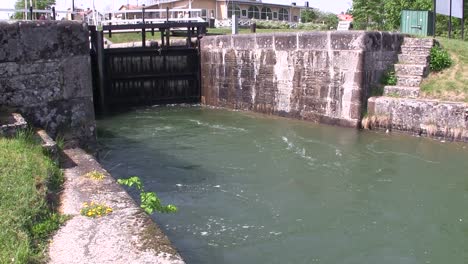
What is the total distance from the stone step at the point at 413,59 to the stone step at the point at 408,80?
45 centimetres

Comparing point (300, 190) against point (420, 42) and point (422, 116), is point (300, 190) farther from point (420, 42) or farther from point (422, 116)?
point (420, 42)

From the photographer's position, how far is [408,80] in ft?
36.9

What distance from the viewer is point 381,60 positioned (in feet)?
37.5

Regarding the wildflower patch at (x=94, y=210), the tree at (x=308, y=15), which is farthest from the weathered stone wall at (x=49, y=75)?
the tree at (x=308, y=15)

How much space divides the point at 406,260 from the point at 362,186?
2.40m

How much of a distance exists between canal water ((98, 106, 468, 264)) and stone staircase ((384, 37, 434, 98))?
3.99 feet

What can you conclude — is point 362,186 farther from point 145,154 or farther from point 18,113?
point 18,113

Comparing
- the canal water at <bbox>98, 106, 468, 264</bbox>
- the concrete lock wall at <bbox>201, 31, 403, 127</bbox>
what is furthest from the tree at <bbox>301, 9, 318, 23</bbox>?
the canal water at <bbox>98, 106, 468, 264</bbox>

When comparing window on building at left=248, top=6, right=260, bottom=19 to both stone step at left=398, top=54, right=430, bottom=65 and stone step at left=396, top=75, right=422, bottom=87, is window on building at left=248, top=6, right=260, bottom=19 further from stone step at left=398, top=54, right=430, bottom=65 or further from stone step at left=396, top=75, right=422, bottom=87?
stone step at left=396, top=75, right=422, bottom=87

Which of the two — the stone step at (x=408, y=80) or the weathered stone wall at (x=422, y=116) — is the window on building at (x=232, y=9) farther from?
the weathered stone wall at (x=422, y=116)

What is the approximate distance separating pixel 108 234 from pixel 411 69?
950 cm

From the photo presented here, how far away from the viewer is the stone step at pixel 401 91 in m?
11.0

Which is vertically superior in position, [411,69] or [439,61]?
[439,61]

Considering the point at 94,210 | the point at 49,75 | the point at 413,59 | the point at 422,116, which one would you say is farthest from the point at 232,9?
the point at 94,210
